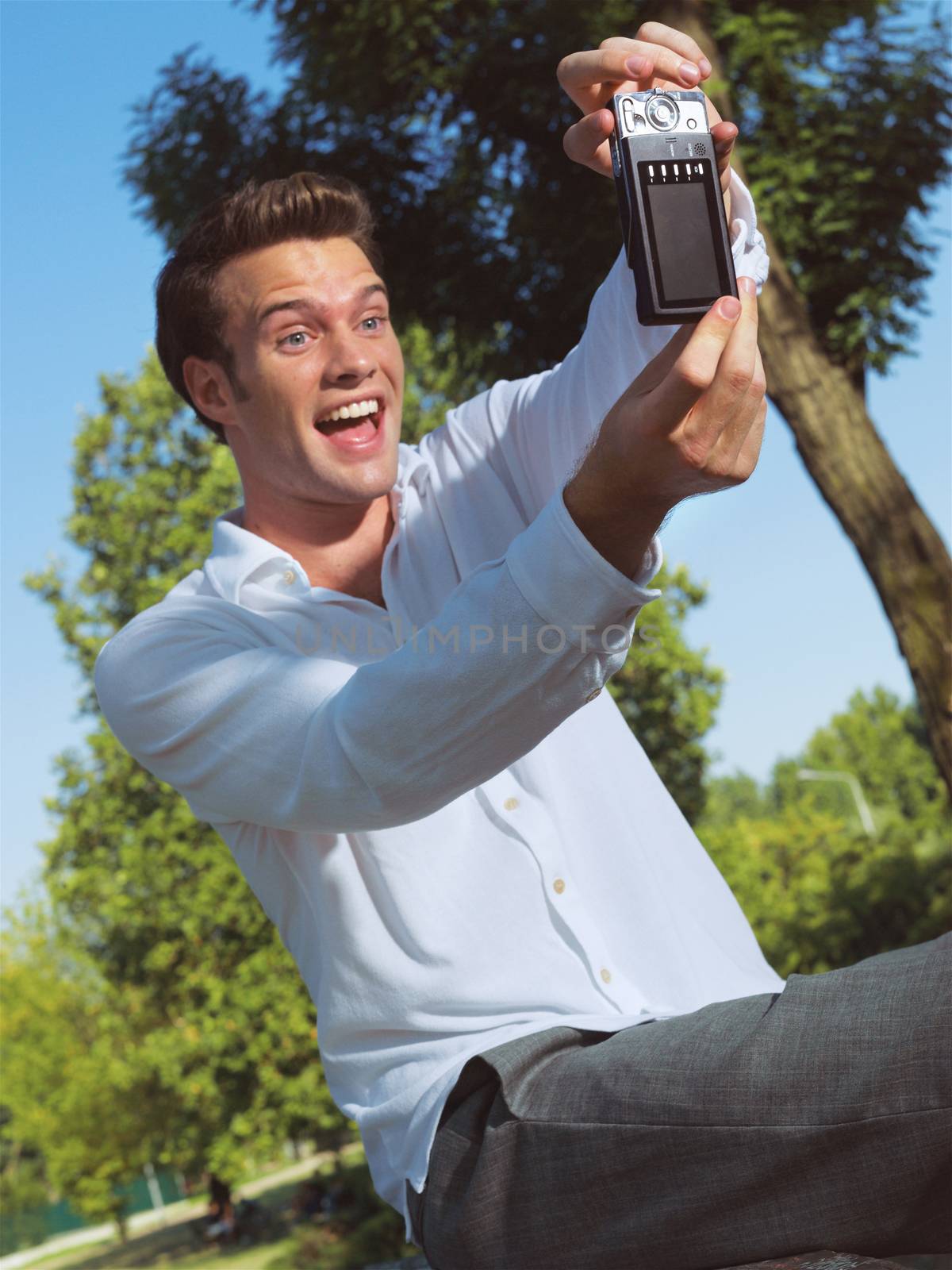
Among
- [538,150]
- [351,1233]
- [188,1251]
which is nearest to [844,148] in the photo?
[538,150]

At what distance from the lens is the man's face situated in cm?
299

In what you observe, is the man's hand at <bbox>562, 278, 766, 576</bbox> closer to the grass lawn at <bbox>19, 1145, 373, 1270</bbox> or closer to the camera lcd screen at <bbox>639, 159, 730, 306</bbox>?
the camera lcd screen at <bbox>639, 159, 730, 306</bbox>

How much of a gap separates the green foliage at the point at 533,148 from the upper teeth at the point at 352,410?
7.13 metres

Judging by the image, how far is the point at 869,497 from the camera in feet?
24.2

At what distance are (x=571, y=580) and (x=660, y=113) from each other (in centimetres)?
69

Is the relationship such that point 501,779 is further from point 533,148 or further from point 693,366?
point 533,148

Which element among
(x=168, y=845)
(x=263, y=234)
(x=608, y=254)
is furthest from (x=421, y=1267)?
(x=168, y=845)

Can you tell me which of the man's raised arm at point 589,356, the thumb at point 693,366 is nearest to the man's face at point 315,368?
the man's raised arm at point 589,356

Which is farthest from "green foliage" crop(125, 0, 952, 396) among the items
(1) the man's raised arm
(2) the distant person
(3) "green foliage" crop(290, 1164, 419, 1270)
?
(2) the distant person

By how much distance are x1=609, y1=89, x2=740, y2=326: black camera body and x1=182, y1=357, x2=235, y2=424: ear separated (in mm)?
1671

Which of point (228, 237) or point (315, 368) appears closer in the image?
point (315, 368)

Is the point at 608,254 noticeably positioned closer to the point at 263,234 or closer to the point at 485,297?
the point at 485,297

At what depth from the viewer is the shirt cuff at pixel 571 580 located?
5.16ft

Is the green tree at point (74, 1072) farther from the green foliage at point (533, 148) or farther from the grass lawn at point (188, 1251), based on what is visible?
the green foliage at point (533, 148)
